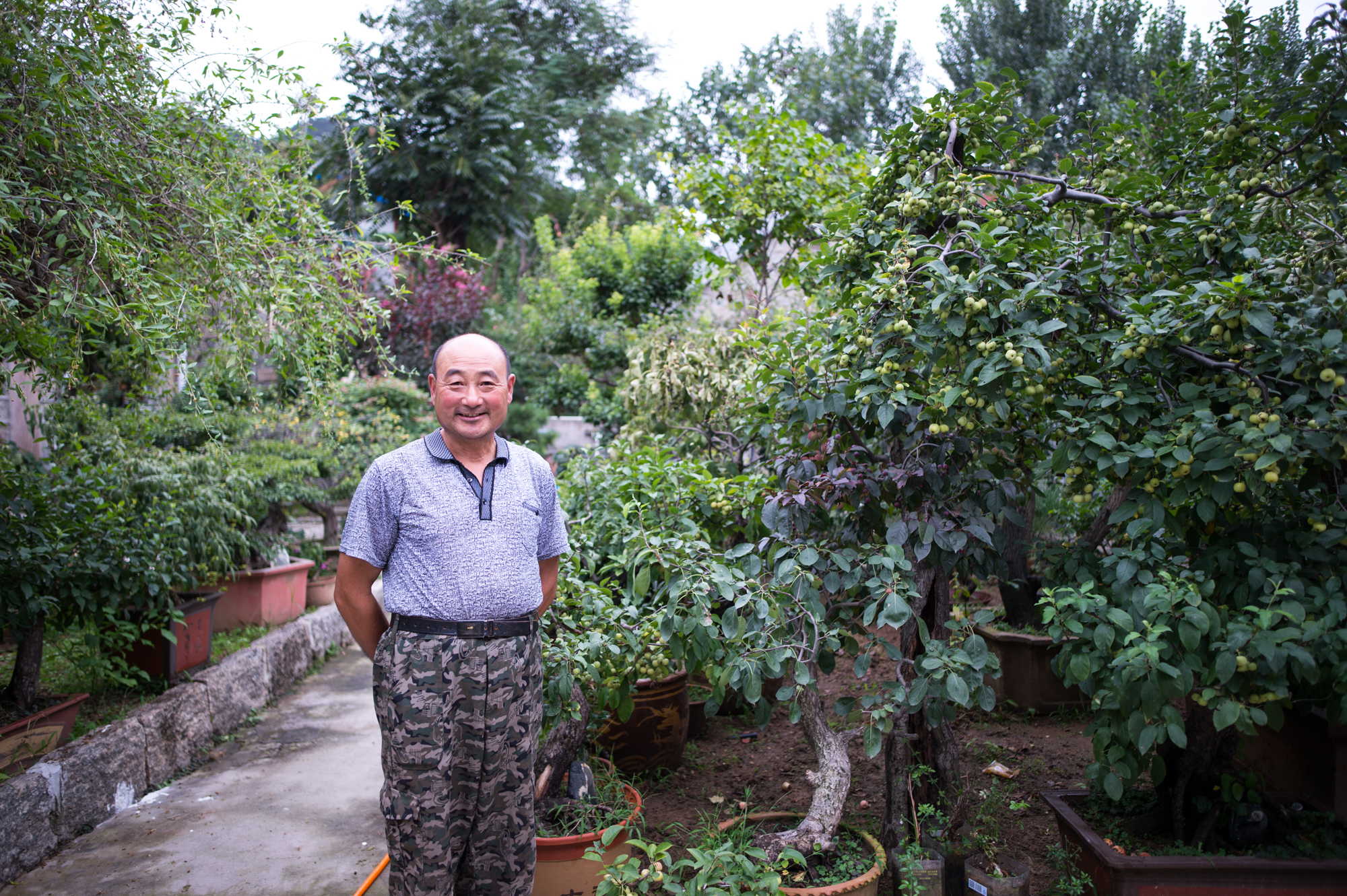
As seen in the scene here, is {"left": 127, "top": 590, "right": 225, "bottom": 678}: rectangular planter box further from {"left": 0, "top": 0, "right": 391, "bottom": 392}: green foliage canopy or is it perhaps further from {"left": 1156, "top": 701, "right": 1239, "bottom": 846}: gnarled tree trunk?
{"left": 1156, "top": 701, "right": 1239, "bottom": 846}: gnarled tree trunk

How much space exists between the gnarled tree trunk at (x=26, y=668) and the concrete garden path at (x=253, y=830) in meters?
0.65

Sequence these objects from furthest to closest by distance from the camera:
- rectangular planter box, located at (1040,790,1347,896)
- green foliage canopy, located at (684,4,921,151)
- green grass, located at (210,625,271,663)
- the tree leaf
→ green foliage canopy, located at (684,4,921,151) → green grass, located at (210,625,271,663) → rectangular planter box, located at (1040,790,1347,896) → the tree leaf

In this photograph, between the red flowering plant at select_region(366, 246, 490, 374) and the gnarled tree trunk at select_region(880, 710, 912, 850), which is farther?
the red flowering plant at select_region(366, 246, 490, 374)

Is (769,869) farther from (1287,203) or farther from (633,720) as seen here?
(1287,203)

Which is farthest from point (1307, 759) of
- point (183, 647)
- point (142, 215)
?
point (183, 647)

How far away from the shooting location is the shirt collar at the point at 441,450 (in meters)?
2.05

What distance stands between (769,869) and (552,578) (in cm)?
99

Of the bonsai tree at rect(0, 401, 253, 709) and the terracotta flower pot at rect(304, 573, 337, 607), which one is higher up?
the bonsai tree at rect(0, 401, 253, 709)

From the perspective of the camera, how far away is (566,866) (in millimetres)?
2383

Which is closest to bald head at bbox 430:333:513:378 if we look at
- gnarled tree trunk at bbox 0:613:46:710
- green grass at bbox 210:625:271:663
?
Result: gnarled tree trunk at bbox 0:613:46:710

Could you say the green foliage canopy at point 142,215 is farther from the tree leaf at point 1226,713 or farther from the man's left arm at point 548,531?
the tree leaf at point 1226,713

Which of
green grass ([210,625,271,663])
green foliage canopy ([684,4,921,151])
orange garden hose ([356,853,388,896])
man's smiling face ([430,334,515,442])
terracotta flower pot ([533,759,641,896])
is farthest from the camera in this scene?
green foliage canopy ([684,4,921,151])

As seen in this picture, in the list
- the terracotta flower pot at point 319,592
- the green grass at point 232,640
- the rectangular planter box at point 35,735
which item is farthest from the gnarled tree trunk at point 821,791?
the terracotta flower pot at point 319,592

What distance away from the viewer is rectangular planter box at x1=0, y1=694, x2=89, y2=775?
2938 mm
